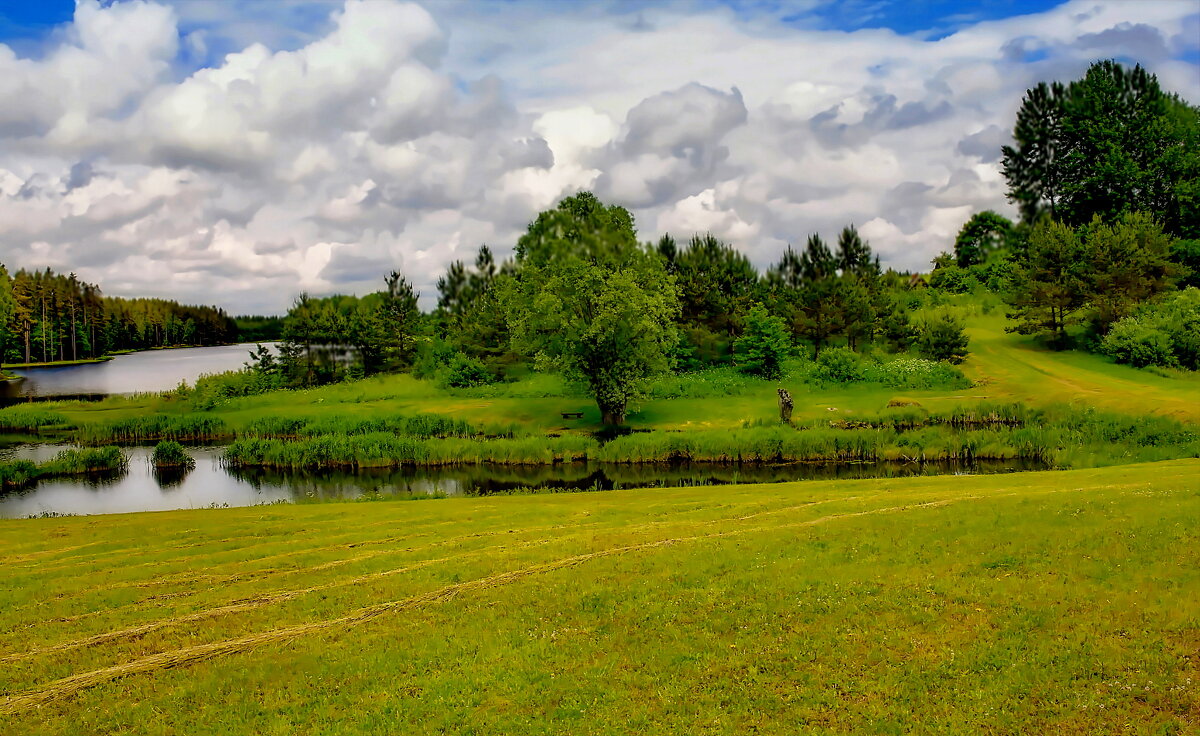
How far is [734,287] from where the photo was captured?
78.1 meters

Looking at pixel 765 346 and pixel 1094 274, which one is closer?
pixel 1094 274

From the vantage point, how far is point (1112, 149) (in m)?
80.5

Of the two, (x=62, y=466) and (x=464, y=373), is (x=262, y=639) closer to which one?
(x=62, y=466)

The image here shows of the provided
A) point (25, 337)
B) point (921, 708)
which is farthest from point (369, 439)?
point (25, 337)

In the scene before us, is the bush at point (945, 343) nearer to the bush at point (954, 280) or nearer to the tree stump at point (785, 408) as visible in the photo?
the tree stump at point (785, 408)

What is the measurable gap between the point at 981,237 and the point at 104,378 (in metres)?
132

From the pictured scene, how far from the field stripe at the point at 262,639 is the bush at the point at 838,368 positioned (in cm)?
4477

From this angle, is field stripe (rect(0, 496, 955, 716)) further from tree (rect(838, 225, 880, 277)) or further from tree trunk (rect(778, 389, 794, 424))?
tree (rect(838, 225, 880, 277))


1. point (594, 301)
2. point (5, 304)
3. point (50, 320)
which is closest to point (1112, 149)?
point (594, 301)

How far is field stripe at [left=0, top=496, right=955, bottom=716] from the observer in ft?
36.6

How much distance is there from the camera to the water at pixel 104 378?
87375mm

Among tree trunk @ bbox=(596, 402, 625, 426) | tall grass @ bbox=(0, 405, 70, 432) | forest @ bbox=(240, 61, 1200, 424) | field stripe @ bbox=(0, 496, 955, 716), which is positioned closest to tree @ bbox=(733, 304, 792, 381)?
forest @ bbox=(240, 61, 1200, 424)

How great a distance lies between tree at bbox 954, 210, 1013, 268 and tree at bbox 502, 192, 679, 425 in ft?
246

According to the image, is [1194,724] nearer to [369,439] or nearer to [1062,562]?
[1062,562]
